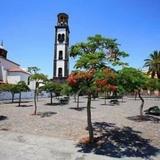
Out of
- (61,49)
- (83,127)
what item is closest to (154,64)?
(61,49)

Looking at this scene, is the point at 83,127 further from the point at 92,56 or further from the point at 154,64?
the point at 154,64

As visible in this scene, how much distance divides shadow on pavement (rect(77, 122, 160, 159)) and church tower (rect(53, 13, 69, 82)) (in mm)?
57033

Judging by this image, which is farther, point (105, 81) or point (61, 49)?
point (61, 49)

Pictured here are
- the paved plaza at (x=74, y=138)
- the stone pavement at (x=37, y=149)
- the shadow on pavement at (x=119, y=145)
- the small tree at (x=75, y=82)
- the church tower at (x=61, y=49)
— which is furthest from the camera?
the church tower at (x=61, y=49)

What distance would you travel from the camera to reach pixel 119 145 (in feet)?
54.6

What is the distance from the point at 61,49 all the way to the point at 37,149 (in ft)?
207

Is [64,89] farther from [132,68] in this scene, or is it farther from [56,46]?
[56,46]

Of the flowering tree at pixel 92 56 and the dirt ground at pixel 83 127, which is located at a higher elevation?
the flowering tree at pixel 92 56

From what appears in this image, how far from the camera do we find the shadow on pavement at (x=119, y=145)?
1520 centimetres

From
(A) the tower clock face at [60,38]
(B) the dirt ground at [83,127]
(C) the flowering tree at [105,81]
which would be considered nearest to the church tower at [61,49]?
(A) the tower clock face at [60,38]

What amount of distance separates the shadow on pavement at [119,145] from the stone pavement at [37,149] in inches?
30.4

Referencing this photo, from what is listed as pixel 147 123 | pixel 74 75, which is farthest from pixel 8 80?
pixel 74 75

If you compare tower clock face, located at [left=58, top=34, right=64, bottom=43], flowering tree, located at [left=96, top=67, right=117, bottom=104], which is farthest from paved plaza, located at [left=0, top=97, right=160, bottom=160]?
tower clock face, located at [left=58, top=34, right=64, bottom=43]

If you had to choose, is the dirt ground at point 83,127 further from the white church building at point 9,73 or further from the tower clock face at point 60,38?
the tower clock face at point 60,38
